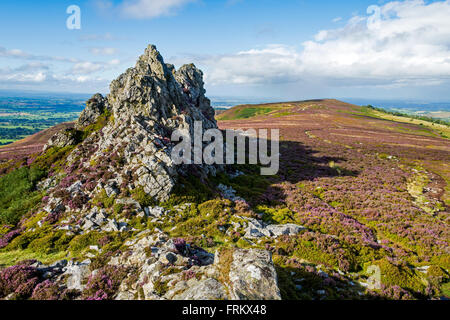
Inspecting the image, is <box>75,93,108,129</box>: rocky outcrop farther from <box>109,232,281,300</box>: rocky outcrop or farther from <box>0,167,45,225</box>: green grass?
<box>109,232,281,300</box>: rocky outcrop

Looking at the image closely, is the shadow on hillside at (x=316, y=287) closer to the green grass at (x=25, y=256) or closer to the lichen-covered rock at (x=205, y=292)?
the lichen-covered rock at (x=205, y=292)

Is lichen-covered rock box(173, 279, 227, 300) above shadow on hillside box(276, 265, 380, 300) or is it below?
Answer: above

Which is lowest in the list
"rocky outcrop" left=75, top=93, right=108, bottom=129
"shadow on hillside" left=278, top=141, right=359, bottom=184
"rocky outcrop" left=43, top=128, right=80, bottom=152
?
"shadow on hillside" left=278, top=141, right=359, bottom=184

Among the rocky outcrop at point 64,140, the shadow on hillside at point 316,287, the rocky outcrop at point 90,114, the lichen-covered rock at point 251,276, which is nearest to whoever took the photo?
the lichen-covered rock at point 251,276

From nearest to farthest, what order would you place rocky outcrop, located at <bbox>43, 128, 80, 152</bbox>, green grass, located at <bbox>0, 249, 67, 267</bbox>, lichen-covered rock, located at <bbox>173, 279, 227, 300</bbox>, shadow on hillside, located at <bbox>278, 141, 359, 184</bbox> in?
lichen-covered rock, located at <bbox>173, 279, 227, 300</bbox>
green grass, located at <bbox>0, 249, 67, 267</bbox>
rocky outcrop, located at <bbox>43, 128, 80, 152</bbox>
shadow on hillside, located at <bbox>278, 141, 359, 184</bbox>

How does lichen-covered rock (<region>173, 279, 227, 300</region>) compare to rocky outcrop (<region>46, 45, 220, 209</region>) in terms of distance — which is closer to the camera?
lichen-covered rock (<region>173, 279, 227, 300</region>)

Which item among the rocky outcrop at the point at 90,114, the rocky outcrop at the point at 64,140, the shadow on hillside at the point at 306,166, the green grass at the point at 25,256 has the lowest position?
the green grass at the point at 25,256

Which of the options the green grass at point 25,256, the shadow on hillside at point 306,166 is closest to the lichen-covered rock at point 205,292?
the green grass at point 25,256

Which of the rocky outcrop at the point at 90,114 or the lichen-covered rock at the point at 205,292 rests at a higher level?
the rocky outcrop at the point at 90,114

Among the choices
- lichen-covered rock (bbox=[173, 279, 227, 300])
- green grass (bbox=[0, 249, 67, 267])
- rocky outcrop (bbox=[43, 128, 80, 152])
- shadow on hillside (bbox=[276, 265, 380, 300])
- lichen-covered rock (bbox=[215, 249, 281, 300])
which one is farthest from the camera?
rocky outcrop (bbox=[43, 128, 80, 152])

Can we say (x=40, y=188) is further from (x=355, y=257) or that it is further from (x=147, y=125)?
(x=355, y=257)

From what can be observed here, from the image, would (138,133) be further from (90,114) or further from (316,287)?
(316,287)

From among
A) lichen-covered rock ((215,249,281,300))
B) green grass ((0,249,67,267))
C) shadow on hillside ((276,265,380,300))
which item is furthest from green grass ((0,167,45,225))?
shadow on hillside ((276,265,380,300))
